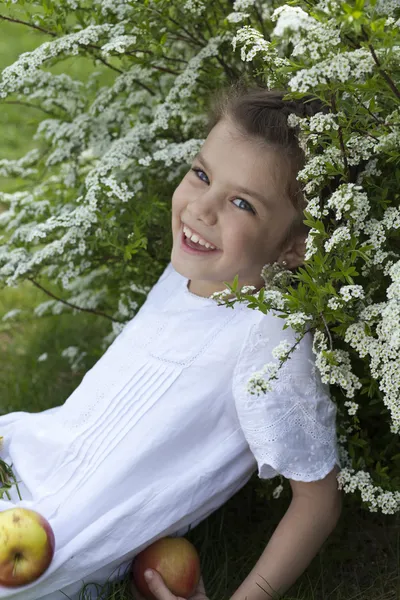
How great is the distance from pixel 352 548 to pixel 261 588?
572 millimetres

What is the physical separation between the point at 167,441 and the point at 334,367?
56cm

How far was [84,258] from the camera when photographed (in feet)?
9.90

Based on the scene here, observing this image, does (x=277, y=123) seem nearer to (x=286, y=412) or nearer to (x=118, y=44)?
(x=118, y=44)

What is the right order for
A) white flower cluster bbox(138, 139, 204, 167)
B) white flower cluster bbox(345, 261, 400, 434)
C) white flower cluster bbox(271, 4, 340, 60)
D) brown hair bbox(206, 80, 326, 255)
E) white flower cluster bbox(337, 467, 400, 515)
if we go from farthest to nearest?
white flower cluster bbox(138, 139, 204, 167) → brown hair bbox(206, 80, 326, 255) → white flower cluster bbox(337, 467, 400, 515) → white flower cluster bbox(345, 261, 400, 434) → white flower cluster bbox(271, 4, 340, 60)

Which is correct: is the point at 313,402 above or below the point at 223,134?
below

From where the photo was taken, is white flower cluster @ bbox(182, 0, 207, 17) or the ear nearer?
the ear

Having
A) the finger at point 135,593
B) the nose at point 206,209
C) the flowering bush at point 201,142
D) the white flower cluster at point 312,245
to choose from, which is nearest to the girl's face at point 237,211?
the nose at point 206,209

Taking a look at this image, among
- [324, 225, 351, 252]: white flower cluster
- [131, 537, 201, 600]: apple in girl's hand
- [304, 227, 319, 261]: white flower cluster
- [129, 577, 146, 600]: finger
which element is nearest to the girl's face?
[304, 227, 319, 261]: white flower cluster

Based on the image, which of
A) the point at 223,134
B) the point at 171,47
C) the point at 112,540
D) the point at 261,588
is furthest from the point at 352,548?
the point at 171,47

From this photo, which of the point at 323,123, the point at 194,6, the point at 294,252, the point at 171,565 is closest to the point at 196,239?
the point at 294,252

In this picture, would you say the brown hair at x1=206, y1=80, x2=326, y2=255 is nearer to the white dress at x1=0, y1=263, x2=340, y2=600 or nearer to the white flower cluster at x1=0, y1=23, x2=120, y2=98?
the white dress at x1=0, y1=263, x2=340, y2=600

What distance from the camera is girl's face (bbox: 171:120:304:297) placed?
220cm

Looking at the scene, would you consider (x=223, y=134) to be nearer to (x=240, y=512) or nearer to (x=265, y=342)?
(x=265, y=342)

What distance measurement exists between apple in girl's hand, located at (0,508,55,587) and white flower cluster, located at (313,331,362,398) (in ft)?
2.64
